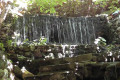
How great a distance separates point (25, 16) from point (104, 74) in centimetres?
605

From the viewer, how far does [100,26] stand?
34.2 feet

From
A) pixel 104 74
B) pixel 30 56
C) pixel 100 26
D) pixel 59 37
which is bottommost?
pixel 104 74

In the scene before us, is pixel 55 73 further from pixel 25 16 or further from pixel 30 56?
pixel 25 16

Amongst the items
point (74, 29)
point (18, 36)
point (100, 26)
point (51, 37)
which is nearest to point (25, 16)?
point (18, 36)

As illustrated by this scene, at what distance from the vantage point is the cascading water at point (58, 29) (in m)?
8.82

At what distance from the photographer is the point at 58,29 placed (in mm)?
9688

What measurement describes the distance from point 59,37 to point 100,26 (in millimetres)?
3163

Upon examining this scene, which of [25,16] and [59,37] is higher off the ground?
[25,16]

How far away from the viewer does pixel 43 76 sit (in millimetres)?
4383

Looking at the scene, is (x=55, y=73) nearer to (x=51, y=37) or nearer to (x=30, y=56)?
(x=30, y=56)

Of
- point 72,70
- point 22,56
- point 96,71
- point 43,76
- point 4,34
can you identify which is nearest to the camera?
point 43,76

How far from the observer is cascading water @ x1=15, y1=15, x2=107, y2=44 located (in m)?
8.82

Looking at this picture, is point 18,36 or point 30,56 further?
point 18,36

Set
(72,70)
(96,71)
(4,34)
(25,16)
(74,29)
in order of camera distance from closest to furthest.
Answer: (72,70) < (96,71) < (4,34) < (25,16) < (74,29)
